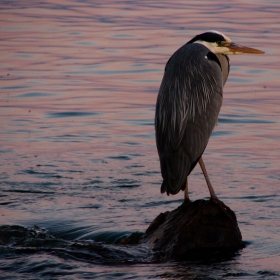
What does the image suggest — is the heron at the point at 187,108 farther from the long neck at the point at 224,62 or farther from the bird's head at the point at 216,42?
the long neck at the point at 224,62

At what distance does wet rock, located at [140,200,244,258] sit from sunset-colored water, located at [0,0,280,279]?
125 mm

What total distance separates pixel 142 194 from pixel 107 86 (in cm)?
527

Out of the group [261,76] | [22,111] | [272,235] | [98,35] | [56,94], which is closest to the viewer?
[272,235]

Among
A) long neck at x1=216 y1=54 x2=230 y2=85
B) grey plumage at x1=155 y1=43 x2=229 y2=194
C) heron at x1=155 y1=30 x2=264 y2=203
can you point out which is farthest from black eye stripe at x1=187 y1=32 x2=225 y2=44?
long neck at x1=216 y1=54 x2=230 y2=85

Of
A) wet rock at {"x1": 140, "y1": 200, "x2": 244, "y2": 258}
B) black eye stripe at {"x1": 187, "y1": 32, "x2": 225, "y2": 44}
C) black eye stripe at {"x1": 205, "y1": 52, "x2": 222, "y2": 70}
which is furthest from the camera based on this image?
black eye stripe at {"x1": 187, "y1": 32, "x2": 225, "y2": 44}

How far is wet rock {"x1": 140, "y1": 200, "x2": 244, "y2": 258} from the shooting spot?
6.49 metres

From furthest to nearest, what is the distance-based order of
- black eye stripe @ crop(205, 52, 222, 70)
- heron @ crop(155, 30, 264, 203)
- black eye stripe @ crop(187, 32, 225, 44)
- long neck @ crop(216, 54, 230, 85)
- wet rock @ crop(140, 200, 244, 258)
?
long neck @ crop(216, 54, 230, 85)
black eye stripe @ crop(187, 32, 225, 44)
black eye stripe @ crop(205, 52, 222, 70)
heron @ crop(155, 30, 264, 203)
wet rock @ crop(140, 200, 244, 258)

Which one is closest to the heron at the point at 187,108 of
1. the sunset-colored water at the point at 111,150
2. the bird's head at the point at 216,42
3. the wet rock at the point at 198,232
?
the bird's head at the point at 216,42

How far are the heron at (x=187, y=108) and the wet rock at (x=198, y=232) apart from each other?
0.77 ft

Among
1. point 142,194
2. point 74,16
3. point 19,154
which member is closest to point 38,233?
point 142,194

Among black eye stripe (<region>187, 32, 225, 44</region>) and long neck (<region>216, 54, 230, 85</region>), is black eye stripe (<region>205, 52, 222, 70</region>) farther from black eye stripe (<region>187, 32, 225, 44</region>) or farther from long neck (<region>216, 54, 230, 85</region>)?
long neck (<region>216, 54, 230, 85</region>)

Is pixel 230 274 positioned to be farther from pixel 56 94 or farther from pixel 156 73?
pixel 156 73

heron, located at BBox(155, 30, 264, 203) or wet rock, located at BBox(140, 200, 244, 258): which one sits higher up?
heron, located at BBox(155, 30, 264, 203)

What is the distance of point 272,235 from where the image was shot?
23.5 ft
